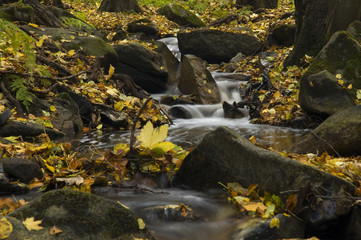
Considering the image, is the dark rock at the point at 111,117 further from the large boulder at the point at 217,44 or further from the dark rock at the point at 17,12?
the large boulder at the point at 217,44

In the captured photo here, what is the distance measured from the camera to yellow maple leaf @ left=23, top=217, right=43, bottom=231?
186cm

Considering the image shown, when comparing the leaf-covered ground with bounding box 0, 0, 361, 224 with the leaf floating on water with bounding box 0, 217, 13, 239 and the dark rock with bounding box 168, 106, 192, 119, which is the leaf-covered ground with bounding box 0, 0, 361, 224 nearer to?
the leaf floating on water with bounding box 0, 217, 13, 239

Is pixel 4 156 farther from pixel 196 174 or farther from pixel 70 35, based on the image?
pixel 70 35

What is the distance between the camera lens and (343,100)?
5.71m

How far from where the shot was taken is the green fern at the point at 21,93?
209 inches

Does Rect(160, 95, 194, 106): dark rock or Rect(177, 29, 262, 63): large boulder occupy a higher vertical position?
Rect(177, 29, 262, 63): large boulder

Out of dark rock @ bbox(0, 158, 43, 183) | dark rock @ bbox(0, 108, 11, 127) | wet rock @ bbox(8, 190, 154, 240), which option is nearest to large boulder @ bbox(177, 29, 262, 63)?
dark rock @ bbox(0, 108, 11, 127)

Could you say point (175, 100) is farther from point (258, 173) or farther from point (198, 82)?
point (258, 173)

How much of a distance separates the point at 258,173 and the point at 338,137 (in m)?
1.88

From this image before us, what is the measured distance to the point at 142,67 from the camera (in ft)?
30.2

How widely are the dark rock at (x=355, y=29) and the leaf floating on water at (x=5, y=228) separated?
7.00 meters

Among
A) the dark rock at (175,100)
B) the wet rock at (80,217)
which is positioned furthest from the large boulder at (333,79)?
the wet rock at (80,217)

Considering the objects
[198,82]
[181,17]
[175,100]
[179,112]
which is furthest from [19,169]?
[181,17]

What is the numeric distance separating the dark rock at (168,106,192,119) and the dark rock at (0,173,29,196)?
515 cm
